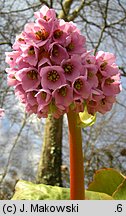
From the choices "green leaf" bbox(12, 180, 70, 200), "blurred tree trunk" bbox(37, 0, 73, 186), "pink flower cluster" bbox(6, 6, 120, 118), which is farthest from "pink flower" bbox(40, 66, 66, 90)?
"blurred tree trunk" bbox(37, 0, 73, 186)

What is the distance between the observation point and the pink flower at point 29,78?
0.61 meters

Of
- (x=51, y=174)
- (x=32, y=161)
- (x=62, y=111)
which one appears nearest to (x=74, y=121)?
(x=62, y=111)

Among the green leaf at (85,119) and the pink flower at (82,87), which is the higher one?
the pink flower at (82,87)

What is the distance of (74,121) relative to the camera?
0.61 meters

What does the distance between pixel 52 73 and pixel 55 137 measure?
9.51ft

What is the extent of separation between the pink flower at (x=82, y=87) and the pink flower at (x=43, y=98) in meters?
0.04

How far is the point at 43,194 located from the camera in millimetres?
688

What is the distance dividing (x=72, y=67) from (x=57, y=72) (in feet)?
0.09

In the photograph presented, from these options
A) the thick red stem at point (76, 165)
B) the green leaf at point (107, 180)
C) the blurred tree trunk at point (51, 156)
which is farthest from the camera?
the blurred tree trunk at point (51, 156)

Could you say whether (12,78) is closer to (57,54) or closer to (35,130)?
(57,54)

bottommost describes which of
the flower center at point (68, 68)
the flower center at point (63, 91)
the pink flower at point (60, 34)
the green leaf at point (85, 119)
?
the green leaf at point (85, 119)

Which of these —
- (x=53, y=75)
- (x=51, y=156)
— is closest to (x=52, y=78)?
(x=53, y=75)

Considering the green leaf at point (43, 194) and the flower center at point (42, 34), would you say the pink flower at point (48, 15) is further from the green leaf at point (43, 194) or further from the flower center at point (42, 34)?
the green leaf at point (43, 194)

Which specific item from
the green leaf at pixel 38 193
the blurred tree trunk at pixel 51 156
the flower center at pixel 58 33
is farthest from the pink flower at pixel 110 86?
the blurred tree trunk at pixel 51 156
